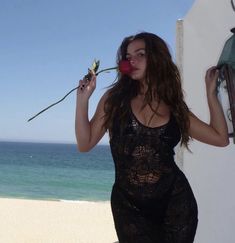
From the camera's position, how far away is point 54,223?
44.6 ft

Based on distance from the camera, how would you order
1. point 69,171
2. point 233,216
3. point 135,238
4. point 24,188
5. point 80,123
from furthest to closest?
point 69,171
point 24,188
point 233,216
point 80,123
point 135,238

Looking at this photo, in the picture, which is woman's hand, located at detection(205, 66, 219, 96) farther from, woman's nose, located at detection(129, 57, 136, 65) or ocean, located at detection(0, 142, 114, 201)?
ocean, located at detection(0, 142, 114, 201)

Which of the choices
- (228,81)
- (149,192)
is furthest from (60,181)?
(149,192)

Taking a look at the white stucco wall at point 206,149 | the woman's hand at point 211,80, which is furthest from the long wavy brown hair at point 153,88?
the white stucco wall at point 206,149

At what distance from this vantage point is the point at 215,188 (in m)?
2.92

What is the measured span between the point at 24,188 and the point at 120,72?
35701mm

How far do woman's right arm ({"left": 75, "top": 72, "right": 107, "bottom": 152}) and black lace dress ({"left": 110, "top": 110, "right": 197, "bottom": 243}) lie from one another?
12 centimetres

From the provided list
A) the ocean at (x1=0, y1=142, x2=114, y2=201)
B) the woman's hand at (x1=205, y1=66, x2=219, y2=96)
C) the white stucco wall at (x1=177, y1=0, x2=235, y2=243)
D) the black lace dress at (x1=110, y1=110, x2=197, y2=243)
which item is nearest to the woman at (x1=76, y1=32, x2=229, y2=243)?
A: the black lace dress at (x1=110, y1=110, x2=197, y2=243)

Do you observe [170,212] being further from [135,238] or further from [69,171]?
[69,171]

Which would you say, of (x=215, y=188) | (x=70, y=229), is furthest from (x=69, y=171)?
(x=215, y=188)

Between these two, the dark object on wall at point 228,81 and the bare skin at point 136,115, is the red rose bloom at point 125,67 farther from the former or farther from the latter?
the dark object on wall at point 228,81

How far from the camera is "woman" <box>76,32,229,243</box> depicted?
1656 millimetres

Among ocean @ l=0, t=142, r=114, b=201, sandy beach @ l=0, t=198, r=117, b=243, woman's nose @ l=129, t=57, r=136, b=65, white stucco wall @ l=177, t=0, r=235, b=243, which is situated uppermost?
woman's nose @ l=129, t=57, r=136, b=65

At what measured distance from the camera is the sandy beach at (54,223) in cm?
1098
